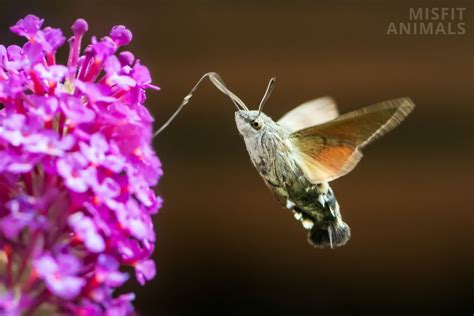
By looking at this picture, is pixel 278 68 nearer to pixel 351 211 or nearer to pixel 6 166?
pixel 351 211

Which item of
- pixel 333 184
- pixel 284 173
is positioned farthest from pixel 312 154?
pixel 333 184

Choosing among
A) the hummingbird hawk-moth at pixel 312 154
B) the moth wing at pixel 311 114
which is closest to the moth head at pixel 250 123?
the hummingbird hawk-moth at pixel 312 154

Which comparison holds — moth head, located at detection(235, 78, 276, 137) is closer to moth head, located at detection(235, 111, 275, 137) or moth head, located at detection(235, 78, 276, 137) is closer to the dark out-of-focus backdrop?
moth head, located at detection(235, 111, 275, 137)

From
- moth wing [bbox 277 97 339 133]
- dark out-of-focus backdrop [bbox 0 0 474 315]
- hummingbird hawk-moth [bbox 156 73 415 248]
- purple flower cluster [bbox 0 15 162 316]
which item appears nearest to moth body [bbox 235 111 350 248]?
hummingbird hawk-moth [bbox 156 73 415 248]

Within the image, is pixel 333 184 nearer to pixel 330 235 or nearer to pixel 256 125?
pixel 330 235

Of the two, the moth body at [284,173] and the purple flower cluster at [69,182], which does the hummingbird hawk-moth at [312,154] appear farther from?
the purple flower cluster at [69,182]
